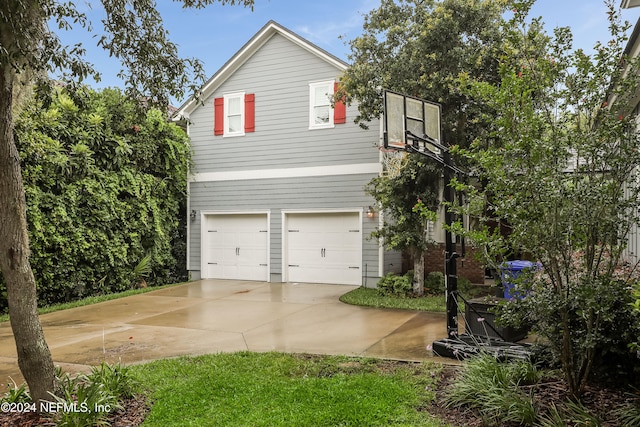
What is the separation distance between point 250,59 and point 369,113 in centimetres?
465

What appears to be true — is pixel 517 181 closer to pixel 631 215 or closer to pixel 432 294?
pixel 631 215

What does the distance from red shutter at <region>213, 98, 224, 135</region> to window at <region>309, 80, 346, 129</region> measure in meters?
2.71

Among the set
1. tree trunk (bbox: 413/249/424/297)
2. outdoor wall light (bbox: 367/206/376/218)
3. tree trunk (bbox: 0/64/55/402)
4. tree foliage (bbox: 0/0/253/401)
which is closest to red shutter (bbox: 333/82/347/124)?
outdoor wall light (bbox: 367/206/376/218)

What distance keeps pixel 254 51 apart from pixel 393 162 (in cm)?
541

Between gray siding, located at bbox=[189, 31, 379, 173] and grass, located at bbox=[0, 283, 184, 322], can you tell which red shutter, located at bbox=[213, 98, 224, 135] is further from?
grass, located at bbox=[0, 283, 184, 322]

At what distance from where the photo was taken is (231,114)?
13133 millimetres

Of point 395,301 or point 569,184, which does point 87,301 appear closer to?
point 395,301

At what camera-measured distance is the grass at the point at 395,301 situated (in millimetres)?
8688

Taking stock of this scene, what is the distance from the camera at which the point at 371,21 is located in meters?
9.75

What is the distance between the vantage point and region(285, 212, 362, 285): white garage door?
11852 millimetres

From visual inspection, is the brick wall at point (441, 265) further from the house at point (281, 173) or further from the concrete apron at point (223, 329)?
the concrete apron at point (223, 329)

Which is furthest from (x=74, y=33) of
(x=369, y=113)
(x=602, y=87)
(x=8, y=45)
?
(x=369, y=113)

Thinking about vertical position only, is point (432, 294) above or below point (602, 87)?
below

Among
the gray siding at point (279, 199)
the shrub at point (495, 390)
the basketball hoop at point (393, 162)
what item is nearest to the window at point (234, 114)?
the gray siding at point (279, 199)
